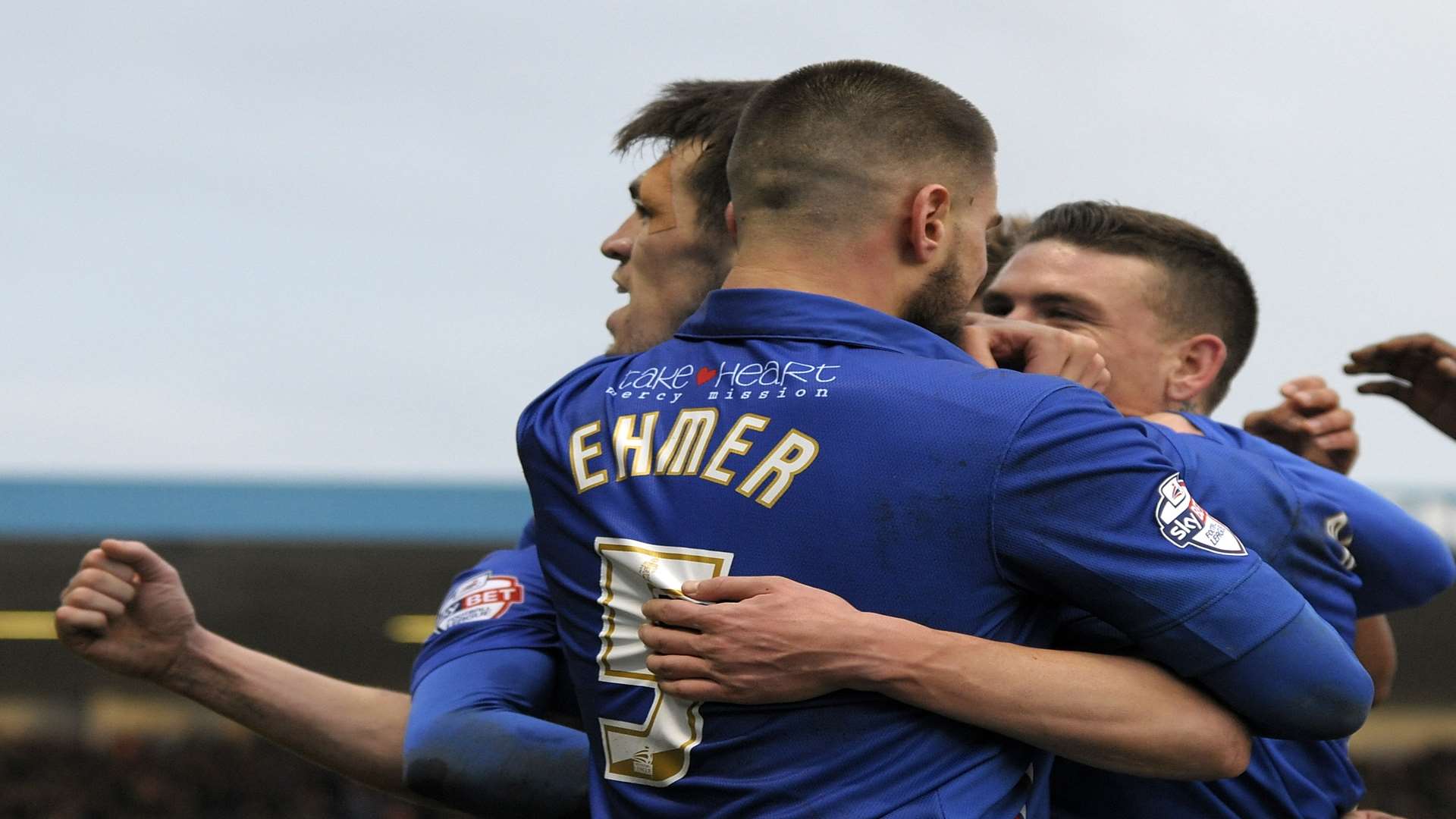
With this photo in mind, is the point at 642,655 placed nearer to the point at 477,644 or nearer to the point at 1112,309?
the point at 477,644

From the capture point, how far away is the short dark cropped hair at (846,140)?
2418 millimetres

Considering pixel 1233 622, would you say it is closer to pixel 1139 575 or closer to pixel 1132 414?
pixel 1139 575

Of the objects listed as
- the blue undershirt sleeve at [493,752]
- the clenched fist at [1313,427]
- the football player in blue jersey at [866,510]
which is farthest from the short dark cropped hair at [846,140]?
the clenched fist at [1313,427]

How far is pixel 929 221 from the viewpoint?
2.40 m

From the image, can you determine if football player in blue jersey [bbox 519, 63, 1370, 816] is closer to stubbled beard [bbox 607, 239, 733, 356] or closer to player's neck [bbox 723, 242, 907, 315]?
player's neck [bbox 723, 242, 907, 315]

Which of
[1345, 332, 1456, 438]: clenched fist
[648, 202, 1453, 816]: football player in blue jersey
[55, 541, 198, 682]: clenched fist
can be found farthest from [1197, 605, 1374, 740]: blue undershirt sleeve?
[55, 541, 198, 682]: clenched fist

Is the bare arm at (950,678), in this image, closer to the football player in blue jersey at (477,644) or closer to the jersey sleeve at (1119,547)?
the jersey sleeve at (1119,547)

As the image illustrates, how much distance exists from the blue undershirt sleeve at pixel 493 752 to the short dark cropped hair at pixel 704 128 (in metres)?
1.02

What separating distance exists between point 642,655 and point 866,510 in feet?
1.36

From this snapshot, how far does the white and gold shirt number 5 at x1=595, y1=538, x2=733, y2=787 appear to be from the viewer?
222 centimetres

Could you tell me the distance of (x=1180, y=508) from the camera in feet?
7.02

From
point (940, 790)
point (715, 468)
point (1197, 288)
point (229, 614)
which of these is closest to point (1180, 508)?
point (940, 790)

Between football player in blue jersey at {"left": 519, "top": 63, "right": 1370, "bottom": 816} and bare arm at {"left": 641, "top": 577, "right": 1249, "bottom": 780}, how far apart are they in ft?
0.04

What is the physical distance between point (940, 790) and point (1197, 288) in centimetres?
174
